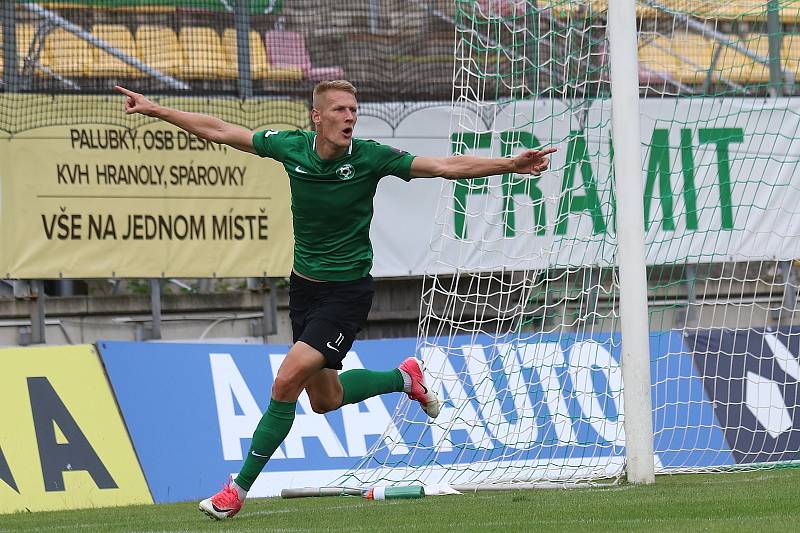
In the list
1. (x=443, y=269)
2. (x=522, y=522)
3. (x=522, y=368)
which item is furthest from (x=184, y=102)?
(x=522, y=522)

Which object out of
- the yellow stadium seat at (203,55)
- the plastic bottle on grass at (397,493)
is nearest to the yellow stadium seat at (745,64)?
the yellow stadium seat at (203,55)

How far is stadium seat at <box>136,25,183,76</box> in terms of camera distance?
12.3 metres

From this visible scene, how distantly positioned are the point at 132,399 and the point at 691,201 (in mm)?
5457

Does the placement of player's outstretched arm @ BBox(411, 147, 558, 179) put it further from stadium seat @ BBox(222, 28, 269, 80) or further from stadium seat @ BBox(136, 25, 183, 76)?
stadium seat @ BBox(136, 25, 183, 76)

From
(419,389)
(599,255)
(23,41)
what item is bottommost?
(419,389)

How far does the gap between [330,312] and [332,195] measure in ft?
2.12

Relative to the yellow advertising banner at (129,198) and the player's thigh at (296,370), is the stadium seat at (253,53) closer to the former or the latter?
the yellow advertising banner at (129,198)

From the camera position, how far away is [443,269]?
462 inches

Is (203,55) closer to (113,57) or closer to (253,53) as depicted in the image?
(253,53)

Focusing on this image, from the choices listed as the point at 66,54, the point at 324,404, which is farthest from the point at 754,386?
the point at 66,54

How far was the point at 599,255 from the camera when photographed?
10094 mm

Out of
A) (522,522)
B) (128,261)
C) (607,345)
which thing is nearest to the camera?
(522,522)

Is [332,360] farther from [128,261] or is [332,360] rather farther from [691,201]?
[691,201]

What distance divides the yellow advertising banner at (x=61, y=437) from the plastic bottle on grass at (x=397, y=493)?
2.06m
